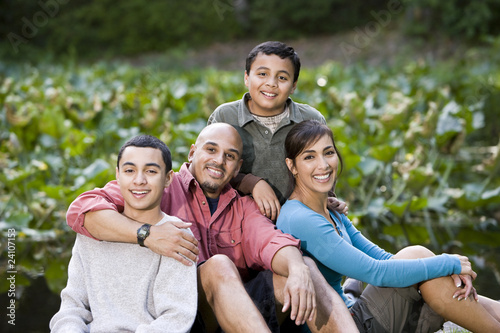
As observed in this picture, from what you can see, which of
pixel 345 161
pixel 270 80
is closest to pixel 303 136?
pixel 270 80

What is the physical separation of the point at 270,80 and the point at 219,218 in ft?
2.28

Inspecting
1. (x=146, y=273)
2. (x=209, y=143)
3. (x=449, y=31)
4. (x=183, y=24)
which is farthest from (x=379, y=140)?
(x=183, y=24)

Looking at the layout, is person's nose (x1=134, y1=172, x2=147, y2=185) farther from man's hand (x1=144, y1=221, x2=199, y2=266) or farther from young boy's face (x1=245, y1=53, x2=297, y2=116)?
young boy's face (x1=245, y1=53, x2=297, y2=116)

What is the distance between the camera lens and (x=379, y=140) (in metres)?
6.15

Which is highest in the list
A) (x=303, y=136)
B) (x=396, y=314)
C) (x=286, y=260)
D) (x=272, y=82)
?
(x=272, y=82)

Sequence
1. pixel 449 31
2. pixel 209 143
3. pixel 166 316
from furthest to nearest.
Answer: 1. pixel 449 31
2. pixel 209 143
3. pixel 166 316

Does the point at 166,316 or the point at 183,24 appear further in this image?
the point at 183,24

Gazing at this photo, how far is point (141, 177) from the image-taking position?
2.32 meters

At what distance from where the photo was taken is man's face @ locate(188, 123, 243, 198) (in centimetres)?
261

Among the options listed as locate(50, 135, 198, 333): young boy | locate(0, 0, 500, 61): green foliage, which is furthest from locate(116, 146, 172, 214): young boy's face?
locate(0, 0, 500, 61): green foliage

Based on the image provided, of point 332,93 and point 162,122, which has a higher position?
point 332,93

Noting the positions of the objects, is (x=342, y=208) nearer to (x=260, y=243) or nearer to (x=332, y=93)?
(x=260, y=243)

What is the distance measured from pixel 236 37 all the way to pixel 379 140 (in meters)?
16.7

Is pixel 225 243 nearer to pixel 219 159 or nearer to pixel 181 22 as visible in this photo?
pixel 219 159
